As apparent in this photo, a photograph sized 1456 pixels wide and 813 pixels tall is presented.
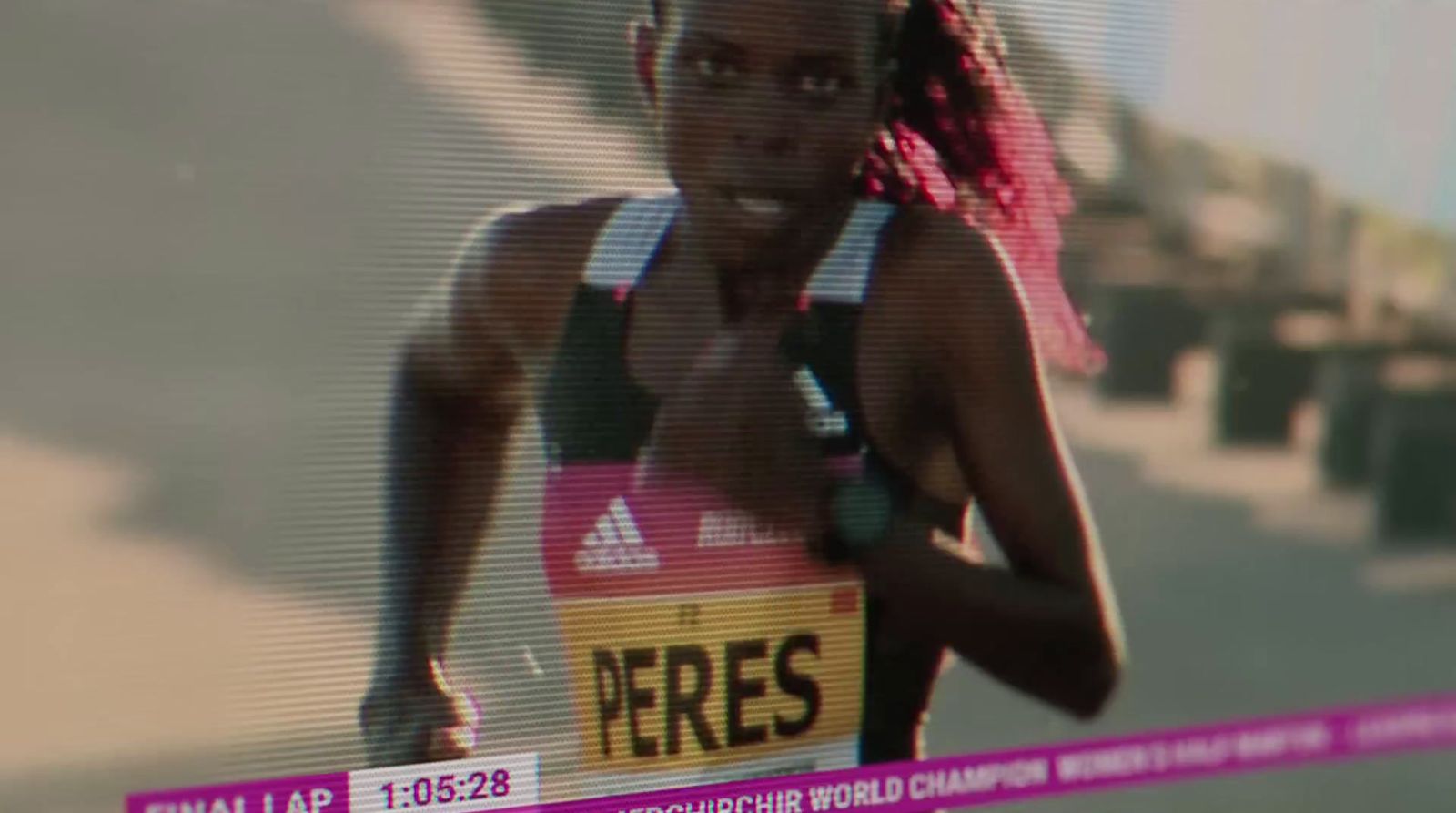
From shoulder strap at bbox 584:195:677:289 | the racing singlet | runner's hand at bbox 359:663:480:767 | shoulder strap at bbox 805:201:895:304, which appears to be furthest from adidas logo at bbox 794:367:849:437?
runner's hand at bbox 359:663:480:767

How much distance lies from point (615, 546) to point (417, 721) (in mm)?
325

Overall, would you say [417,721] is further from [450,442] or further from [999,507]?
[999,507]

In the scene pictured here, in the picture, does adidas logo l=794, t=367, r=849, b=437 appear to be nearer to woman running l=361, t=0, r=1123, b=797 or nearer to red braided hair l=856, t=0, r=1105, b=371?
woman running l=361, t=0, r=1123, b=797

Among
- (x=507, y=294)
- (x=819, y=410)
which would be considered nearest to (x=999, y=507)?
(x=819, y=410)

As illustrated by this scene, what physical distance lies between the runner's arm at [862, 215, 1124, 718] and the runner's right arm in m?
0.52

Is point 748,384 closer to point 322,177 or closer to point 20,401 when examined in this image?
point 322,177

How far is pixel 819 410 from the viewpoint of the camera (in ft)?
6.56

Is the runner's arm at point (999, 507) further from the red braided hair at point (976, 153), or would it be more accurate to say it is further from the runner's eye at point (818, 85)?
the runner's eye at point (818, 85)

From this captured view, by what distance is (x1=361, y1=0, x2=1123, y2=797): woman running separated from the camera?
73.9 inches

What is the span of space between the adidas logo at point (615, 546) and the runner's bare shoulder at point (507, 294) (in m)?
0.22

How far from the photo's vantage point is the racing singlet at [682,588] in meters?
1.91

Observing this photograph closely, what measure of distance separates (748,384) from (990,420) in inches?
14.3

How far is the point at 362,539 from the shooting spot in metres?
1.79

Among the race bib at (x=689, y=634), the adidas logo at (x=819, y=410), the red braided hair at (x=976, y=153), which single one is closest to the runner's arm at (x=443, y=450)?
the race bib at (x=689, y=634)
